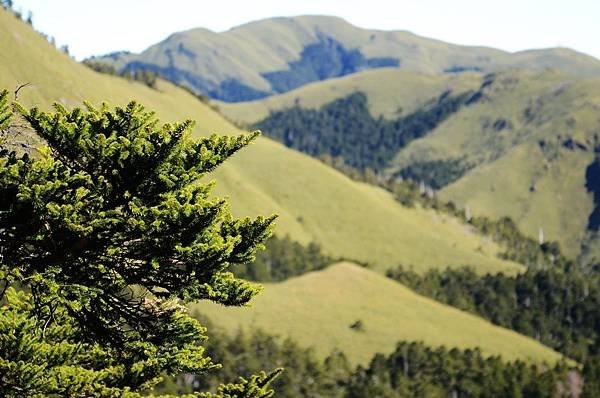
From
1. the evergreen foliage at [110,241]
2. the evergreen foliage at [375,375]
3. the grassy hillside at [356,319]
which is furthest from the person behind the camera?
the grassy hillside at [356,319]

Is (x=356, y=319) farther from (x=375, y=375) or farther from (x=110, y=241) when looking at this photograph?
(x=110, y=241)

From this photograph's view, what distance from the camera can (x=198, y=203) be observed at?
647 inches

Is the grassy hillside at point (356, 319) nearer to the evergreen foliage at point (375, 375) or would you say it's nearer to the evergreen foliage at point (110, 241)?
the evergreen foliage at point (375, 375)

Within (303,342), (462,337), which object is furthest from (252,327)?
(462,337)

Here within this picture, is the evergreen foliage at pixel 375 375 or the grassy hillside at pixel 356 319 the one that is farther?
the grassy hillside at pixel 356 319

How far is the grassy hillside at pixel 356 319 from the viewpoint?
544 ft

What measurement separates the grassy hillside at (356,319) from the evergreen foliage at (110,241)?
466ft

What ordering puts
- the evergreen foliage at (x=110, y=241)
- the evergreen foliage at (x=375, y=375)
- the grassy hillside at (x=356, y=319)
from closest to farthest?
the evergreen foliage at (x=110, y=241), the evergreen foliage at (x=375, y=375), the grassy hillside at (x=356, y=319)

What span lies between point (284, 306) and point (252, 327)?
20526 mm

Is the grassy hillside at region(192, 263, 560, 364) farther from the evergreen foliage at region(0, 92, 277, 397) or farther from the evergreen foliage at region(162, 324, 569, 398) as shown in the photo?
the evergreen foliage at region(0, 92, 277, 397)

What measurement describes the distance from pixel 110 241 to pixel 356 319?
16571 cm

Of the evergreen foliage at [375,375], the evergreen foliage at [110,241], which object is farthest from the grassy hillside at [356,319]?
the evergreen foliage at [110,241]

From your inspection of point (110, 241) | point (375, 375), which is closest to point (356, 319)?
point (375, 375)

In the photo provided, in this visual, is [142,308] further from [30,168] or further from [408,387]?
[408,387]
